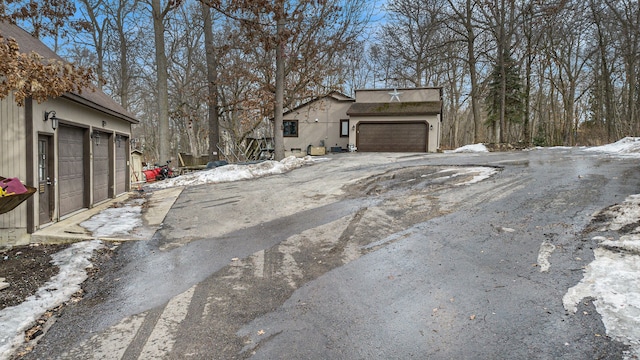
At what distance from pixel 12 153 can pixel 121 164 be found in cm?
635

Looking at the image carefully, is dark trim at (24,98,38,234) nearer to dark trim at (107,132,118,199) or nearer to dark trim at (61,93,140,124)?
dark trim at (61,93,140,124)

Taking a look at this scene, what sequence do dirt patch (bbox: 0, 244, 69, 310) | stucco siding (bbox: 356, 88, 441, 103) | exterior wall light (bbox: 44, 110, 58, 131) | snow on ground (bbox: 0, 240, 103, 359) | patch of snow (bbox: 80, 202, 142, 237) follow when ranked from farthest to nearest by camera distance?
1. stucco siding (bbox: 356, 88, 441, 103)
2. exterior wall light (bbox: 44, 110, 58, 131)
3. patch of snow (bbox: 80, 202, 142, 237)
4. dirt patch (bbox: 0, 244, 69, 310)
5. snow on ground (bbox: 0, 240, 103, 359)

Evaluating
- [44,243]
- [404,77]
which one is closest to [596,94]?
[404,77]

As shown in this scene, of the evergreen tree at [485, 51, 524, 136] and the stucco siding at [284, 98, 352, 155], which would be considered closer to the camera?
the stucco siding at [284, 98, 352, 155]

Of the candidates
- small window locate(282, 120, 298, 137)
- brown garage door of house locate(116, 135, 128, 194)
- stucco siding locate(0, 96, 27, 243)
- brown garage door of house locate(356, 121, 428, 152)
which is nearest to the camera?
stucco siding locate(0, 96, 27, 243)

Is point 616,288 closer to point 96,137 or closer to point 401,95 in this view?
point 96,137

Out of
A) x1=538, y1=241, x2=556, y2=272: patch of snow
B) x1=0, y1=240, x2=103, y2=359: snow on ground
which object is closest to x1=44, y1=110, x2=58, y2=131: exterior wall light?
x1=0, y1=240, x2=103, y2=359: snow on ground

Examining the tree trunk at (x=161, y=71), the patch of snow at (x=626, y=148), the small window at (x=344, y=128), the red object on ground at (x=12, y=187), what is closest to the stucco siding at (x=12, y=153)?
the red object on ground at (x=12, y=187)

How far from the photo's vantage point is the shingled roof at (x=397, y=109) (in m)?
22.0

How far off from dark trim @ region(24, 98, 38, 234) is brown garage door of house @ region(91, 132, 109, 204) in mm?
3212

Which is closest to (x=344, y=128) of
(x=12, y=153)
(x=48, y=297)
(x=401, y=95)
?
(x=401, y=95)

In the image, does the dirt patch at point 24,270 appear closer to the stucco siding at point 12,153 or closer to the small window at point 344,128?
the stucco siding at point 12,153

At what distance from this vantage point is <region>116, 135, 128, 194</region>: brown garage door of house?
12398 mm

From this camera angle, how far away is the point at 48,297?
14.4ft
